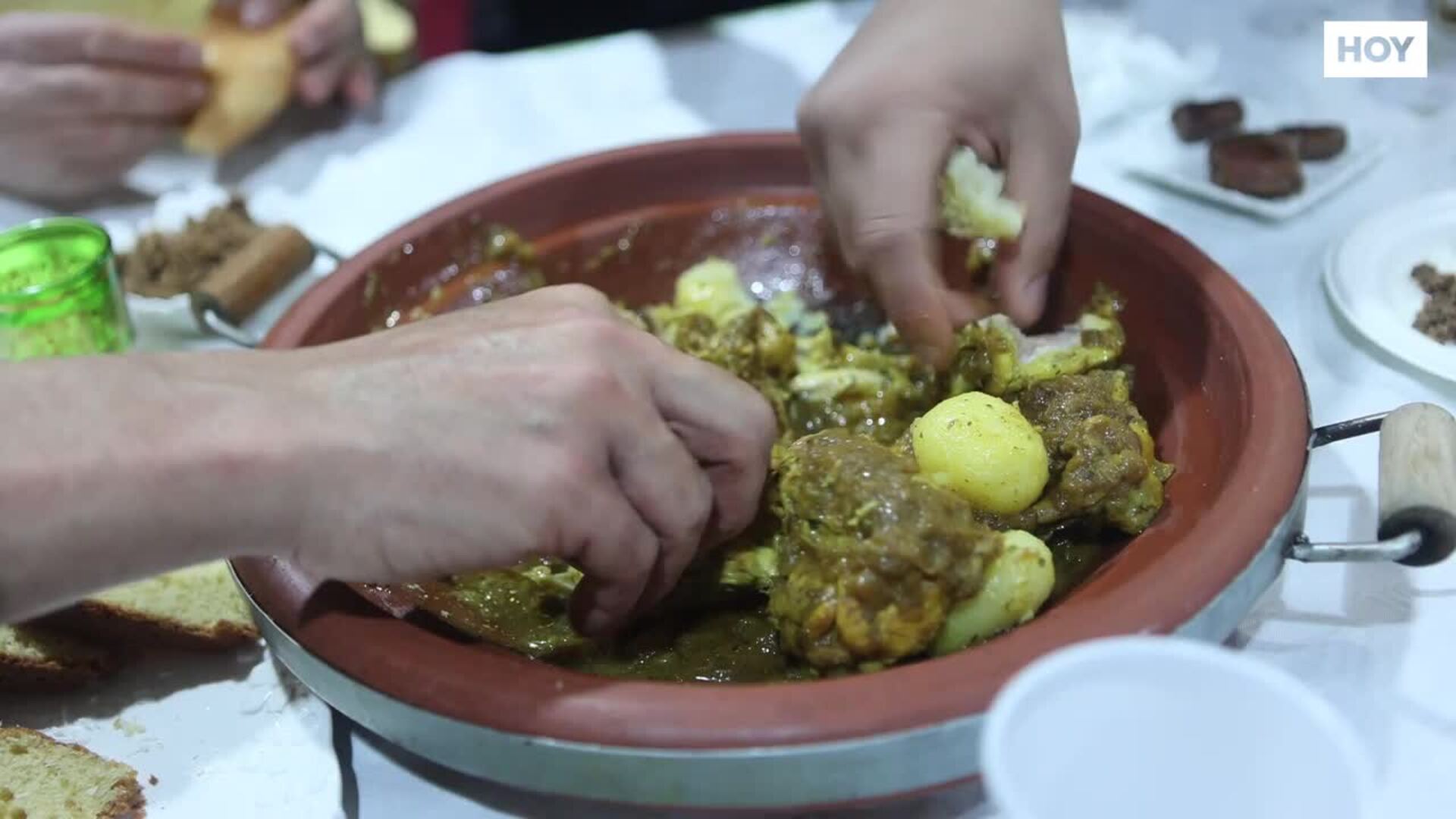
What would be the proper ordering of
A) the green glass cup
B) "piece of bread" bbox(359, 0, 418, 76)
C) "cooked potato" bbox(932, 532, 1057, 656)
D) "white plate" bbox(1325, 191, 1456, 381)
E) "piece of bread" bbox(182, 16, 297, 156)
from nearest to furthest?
"cooked potato" bbox(932, 532, 1057, 656)
"white plate" bbox(1325, 191, 1456, 381)
the green glass cup
"piece of bread" bbox(182, 16, 297, 156)
"piece of bread" bbox(359, 0, 418, 76)

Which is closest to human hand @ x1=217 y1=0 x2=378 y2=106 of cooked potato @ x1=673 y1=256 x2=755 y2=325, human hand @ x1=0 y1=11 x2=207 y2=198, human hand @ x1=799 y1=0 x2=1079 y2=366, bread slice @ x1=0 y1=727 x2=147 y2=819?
human hand @ x1=0 y1=11 x2=207 y2=198

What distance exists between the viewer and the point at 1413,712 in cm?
110

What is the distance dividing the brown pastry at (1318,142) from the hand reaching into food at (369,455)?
1414 mm

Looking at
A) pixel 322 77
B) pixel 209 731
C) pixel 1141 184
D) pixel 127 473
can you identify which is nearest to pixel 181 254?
pixel 322 77

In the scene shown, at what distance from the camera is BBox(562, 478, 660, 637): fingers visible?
3.10 ft

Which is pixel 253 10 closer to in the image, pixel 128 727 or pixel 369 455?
pixel 128 727

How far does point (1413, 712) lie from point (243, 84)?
2.15 m

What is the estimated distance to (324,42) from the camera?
2330 millimetres

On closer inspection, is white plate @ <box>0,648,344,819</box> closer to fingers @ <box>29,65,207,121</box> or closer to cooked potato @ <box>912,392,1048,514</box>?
cooked potato @ <box>912,392,1048,514</box>

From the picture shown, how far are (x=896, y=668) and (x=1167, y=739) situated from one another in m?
0.28

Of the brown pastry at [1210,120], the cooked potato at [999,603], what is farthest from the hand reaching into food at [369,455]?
the brown pastry at [1210,120]

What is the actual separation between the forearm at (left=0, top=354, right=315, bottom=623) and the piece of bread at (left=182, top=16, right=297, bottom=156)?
1.49 metres

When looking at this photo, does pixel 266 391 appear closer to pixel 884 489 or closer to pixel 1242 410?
pixel 884 489

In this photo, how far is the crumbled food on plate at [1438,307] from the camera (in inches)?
60.6
